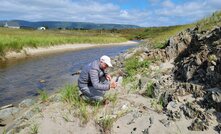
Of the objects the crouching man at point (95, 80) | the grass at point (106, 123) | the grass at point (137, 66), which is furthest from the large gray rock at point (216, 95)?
the grass at point (137, 66)

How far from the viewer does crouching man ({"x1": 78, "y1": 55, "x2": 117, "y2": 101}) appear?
11.3 metres

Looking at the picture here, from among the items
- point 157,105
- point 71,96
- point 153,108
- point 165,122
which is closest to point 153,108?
point 153,108

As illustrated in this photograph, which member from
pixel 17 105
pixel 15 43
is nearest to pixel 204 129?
pixel 17 105

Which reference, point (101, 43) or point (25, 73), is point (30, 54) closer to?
point (25, 73)

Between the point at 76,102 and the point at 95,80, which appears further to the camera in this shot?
the point at 76,102

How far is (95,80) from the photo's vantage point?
11.3m

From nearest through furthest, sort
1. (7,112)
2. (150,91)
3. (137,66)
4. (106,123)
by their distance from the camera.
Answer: (106,123)
(150,91)
(7,112)
(137,66)

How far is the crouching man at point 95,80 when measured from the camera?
37.0 ft

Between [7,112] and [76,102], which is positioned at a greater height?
[76,102]

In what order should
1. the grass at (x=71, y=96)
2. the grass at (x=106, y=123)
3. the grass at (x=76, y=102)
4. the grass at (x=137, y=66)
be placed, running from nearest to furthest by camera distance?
the grass at (x=106, y=123)
the grass at (x=76, y=102)
the grass at (x=71, y=96)
the grass at (x=137, y=66)

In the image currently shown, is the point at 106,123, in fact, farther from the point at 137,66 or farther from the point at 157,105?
the point at 137,66

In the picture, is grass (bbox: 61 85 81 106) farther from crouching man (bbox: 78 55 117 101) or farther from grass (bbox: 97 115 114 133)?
grass (bbox: 97 115 114 133)

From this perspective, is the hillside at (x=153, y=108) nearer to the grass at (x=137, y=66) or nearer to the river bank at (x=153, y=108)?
the river bank at (x=153, y=108)

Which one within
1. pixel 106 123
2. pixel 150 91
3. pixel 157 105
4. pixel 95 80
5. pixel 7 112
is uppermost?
pixel 95 80
